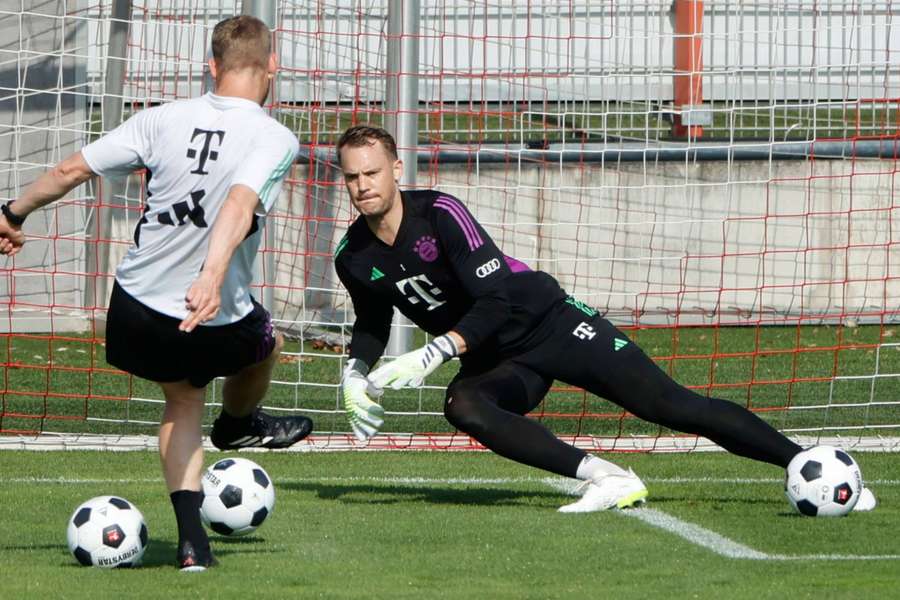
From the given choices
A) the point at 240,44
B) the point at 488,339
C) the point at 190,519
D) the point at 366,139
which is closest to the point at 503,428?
the point at 488,339

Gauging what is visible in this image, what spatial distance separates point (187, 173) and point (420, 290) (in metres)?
1.72

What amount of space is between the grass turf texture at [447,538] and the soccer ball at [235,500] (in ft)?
0.28

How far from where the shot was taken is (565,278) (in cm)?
1419

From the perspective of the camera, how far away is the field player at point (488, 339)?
654 cm

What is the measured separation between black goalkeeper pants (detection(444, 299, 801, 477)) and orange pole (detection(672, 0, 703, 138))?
8.12 meters

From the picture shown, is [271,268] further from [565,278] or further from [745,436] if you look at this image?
[745,436]

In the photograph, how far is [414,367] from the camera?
20.5ft

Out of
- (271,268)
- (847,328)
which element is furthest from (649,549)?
(847,328)

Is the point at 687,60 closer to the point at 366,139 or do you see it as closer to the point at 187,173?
the point at 366,139

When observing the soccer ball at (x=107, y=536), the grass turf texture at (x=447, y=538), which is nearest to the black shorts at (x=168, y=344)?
the soccer ball at (x=107, y=536)

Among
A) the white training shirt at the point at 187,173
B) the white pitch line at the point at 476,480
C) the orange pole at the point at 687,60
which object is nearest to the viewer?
the white training shirt at the point at 187,173

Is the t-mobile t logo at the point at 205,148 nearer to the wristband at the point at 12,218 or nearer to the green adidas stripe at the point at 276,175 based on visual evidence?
the green adidas stripe at the point at 276,175

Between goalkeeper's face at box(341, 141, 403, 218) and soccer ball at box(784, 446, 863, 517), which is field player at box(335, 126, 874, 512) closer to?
goalkeeper's face at box(341, 141, 403, 218)

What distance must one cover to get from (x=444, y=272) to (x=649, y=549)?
1590 millimetres
